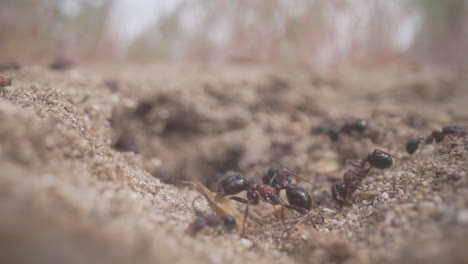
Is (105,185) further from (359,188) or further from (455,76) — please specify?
(455,76)

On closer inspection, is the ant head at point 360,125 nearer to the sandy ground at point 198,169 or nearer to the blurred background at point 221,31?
the sandy ground at point 198,169

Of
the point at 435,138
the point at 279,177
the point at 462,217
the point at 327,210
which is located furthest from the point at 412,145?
the point at 462,217

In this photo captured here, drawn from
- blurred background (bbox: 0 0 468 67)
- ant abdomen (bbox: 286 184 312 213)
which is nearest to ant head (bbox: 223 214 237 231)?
ant abdomen (bbox: 286 184 312 213)

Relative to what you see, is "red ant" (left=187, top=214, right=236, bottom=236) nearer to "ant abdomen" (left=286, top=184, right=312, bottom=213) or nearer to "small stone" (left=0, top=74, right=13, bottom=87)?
"ant abdomen" (left=286, top=184, right=312, bottom=213)

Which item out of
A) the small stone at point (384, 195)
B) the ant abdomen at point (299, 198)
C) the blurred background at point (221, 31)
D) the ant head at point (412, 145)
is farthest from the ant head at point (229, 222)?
the blurred background at point (221, 31)

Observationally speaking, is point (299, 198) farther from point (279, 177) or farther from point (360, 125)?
point (360, 125)

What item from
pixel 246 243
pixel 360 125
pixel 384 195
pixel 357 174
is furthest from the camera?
pixel 360 125

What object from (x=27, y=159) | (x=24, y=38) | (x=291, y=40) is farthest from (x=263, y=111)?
(x=24, y=38)
